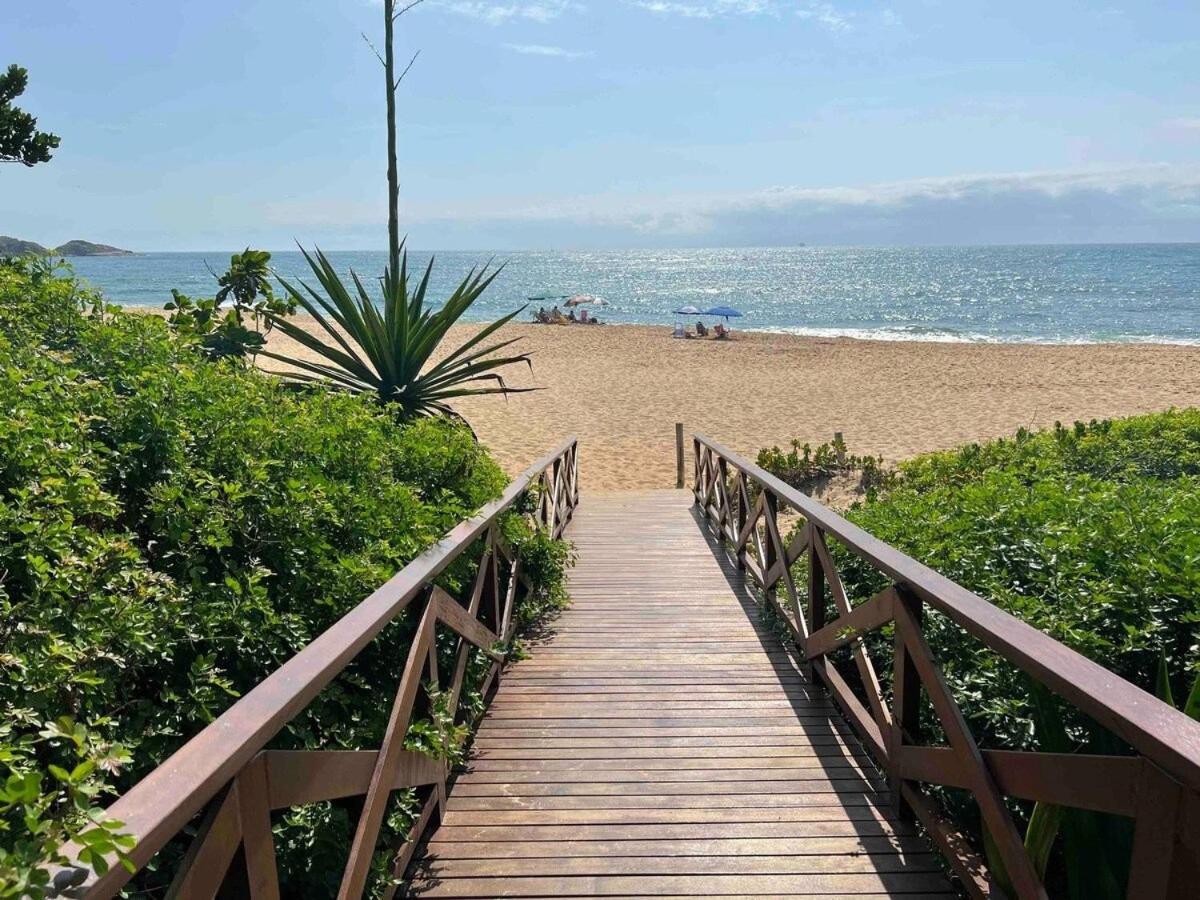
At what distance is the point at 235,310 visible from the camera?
5582 mm

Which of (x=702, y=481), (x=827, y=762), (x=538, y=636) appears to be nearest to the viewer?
(x=827, y=762)

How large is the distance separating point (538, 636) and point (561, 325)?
1440 inches

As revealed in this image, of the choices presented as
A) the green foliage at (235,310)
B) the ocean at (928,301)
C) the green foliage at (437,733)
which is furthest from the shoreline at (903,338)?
the green foliage at (437,733)

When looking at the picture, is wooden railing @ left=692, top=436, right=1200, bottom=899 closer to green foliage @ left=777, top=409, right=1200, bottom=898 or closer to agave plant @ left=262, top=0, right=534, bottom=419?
green foliage @ left=777, top=409, right=1200, bottom=898

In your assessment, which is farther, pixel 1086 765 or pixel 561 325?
pixel 561 325

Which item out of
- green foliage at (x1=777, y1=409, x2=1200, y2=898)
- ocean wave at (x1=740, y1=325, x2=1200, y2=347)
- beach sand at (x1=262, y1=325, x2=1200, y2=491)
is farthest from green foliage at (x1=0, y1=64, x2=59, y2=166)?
ocean wave at (x1=740, y1=325, x2=1200, y2=347)

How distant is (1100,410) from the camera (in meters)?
16.3

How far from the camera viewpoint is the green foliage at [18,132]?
515 centimetres

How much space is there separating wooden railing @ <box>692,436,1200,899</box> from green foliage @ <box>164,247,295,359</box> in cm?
353

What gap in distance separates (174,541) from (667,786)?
1827mm

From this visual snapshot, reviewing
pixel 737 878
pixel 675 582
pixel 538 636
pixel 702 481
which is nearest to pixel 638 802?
pixel 737 878

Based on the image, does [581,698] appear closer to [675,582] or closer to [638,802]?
[638,802]

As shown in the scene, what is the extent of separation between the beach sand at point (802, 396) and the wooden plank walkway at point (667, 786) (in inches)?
303

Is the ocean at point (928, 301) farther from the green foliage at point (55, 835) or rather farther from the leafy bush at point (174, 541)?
the green foliage at point (55, 835)
